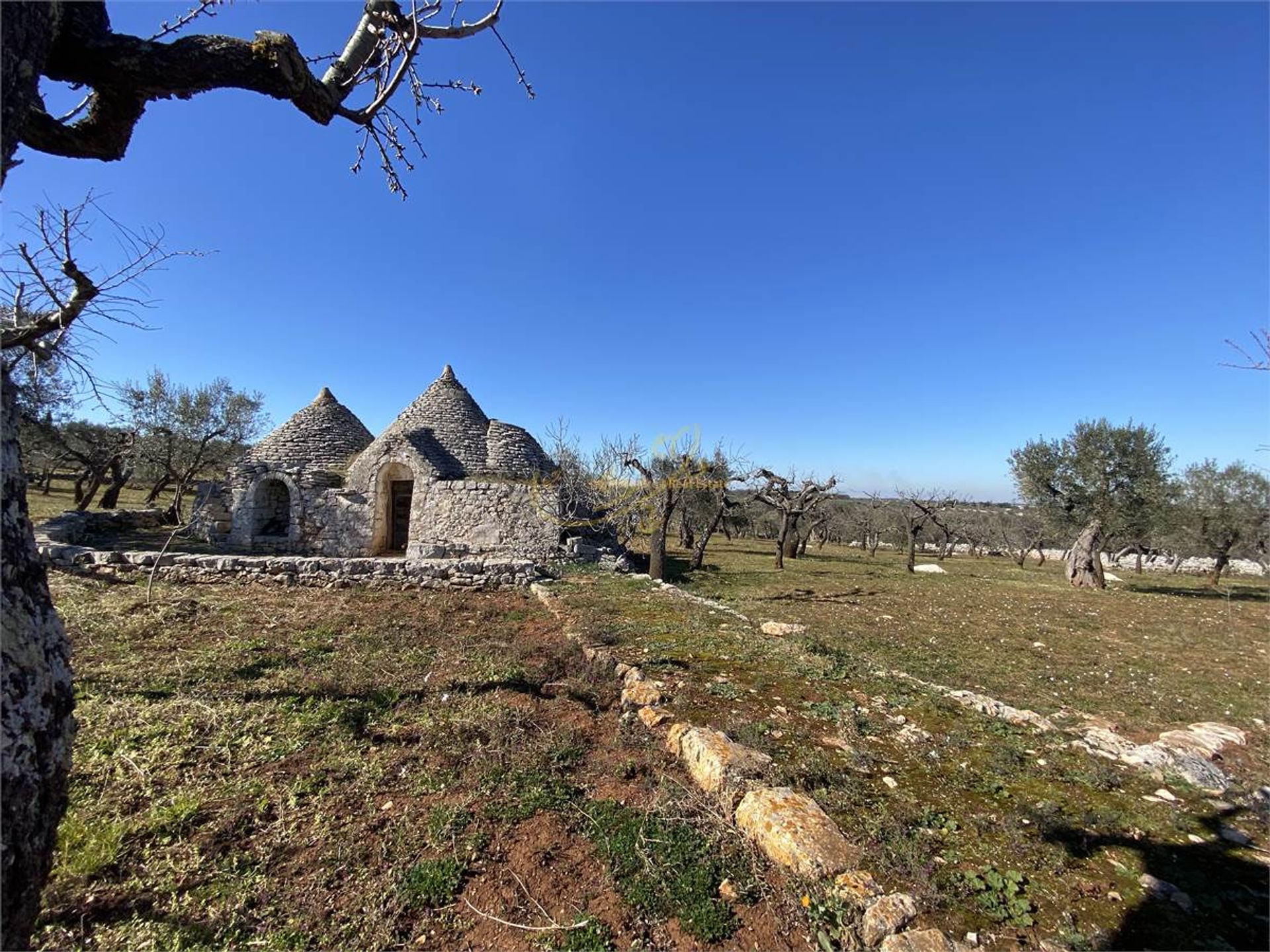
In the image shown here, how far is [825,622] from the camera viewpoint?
1034 cm

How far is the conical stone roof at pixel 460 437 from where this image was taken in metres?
17.3

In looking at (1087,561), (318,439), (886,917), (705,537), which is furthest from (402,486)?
(1087,561)

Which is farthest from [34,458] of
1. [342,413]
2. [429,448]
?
[429,448]

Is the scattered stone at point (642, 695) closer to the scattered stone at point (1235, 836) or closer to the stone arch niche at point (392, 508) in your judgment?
the scattered stone at point (1235, 836)

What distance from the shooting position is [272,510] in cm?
1788

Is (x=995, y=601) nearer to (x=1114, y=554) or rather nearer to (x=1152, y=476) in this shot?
(x=1152, y=476)

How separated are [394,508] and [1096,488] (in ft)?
90.6

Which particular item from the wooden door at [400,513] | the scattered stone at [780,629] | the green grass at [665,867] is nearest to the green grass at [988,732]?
the scattered stone at [780,629]

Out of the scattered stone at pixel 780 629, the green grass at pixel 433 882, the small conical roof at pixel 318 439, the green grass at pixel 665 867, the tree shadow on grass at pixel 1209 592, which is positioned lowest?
the green grass at pixel 433 882

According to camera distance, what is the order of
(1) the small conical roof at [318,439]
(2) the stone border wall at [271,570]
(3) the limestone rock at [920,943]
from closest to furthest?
(3) the limestone rock at [920,943]
(2) the stone border wall at [271,570]
(1) the small conical roof at [318,439]

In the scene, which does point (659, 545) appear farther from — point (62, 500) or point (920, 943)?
point (62, 500)

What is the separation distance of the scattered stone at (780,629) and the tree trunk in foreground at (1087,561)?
58.7ft

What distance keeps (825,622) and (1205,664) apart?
6172mm

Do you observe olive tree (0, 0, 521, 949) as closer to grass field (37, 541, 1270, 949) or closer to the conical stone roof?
grass field (37, 541, 1270, 949)
